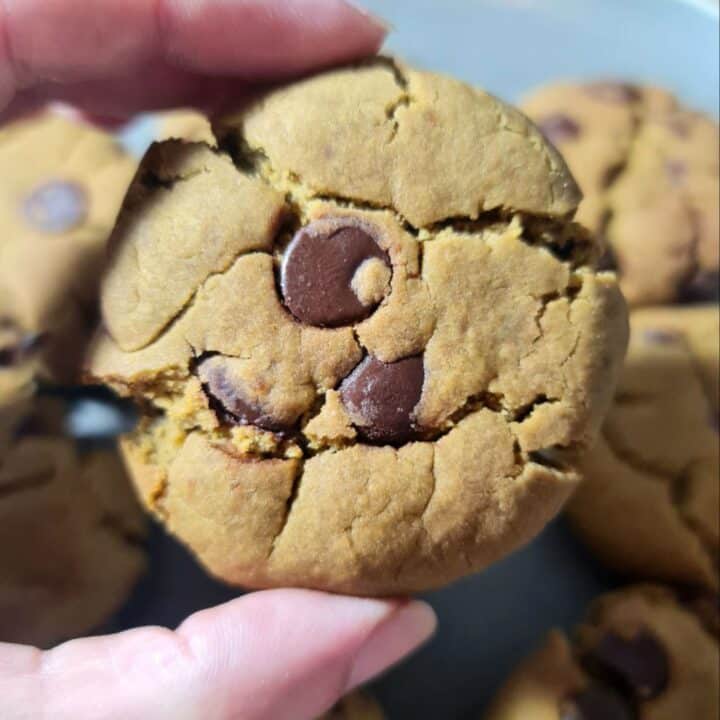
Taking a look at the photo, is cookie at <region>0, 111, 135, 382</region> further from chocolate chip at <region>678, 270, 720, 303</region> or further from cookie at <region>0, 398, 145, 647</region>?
chocolate chip at <region>678, 270, 720, 303</region>

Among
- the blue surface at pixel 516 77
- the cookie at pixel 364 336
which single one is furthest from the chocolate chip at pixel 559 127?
the cookie at pixel 364 336

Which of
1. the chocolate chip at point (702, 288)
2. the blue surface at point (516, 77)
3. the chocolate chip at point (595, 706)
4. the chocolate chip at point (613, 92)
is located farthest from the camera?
the chocolate chip at point (613, 92)

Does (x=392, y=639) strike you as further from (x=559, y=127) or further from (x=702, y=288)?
(x=559, y=127)

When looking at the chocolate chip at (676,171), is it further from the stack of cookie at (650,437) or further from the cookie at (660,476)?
the cookie at (660,476)

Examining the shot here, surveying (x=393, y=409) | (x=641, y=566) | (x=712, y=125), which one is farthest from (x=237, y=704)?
(x=712, y=125)

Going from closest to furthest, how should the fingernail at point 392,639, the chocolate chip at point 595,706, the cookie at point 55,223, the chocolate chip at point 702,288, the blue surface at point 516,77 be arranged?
the fingernail at point 392,639
the chocolate chip at point 595,706
the cookie at point 55,223
the blue surface at point 516,77
the chocolate chip at point 702,288

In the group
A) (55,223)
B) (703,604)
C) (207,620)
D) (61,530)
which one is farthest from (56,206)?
(703,604)
